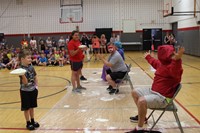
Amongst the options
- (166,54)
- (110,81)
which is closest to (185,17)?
(110,81)

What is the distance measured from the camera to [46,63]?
14.1 m

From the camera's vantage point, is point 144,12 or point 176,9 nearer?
point 176,9

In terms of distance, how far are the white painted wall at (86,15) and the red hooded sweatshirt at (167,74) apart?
19309 mm

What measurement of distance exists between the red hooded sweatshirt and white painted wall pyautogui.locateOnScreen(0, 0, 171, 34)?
63.3 feet

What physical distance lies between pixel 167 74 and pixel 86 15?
19.8 m

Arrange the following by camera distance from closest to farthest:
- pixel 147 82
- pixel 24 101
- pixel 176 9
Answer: pixel 24 101 < pixel 147 82 < pixel 176 9

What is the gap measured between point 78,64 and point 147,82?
2.48 meters

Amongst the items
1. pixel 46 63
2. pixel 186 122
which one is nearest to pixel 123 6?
pixel 46 63

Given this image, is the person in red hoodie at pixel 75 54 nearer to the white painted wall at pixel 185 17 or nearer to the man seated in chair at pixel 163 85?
the man seated in chair at pixel 163 85

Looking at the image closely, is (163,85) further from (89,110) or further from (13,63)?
(13,63)

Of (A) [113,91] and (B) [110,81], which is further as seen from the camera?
(A) [113,91]

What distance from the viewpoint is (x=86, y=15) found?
22812mm

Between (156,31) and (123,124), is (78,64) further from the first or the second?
(156,31)

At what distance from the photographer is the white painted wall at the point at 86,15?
883 inches
